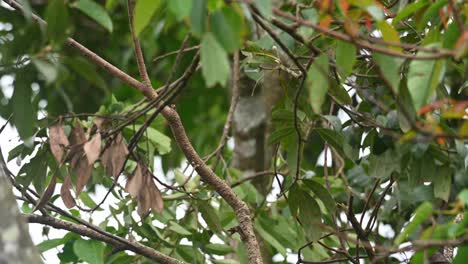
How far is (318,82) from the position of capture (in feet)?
4.57

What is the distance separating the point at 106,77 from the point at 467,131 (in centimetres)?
281

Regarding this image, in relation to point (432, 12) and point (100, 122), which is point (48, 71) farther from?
point (432, 12)

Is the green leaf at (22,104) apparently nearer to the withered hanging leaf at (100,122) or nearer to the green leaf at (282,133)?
the withered hanging leaf at (100,122)

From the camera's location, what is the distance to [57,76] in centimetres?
130

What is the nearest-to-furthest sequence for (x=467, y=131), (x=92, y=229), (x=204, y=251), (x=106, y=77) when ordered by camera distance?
(x=467, y=131) < (x=92, y=229) < (x=204, y=251) < (x=106, y=77)

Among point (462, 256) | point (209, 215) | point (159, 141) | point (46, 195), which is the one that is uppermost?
point (159, 141)

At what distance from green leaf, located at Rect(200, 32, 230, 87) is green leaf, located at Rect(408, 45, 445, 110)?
27 cm

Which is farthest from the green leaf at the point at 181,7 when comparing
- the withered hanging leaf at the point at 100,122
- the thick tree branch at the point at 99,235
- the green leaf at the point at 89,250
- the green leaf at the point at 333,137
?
the green leaf at the point at 89,250

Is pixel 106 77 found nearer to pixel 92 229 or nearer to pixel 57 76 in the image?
pixel 92 229

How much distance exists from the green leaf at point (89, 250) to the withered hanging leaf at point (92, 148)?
0.59 metres

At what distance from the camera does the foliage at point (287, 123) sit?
4.25 feet

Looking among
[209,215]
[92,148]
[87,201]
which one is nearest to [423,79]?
[92,148]

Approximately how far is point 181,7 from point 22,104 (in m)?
0.52

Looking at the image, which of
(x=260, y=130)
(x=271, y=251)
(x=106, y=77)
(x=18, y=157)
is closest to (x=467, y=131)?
(x=18, y=157)
